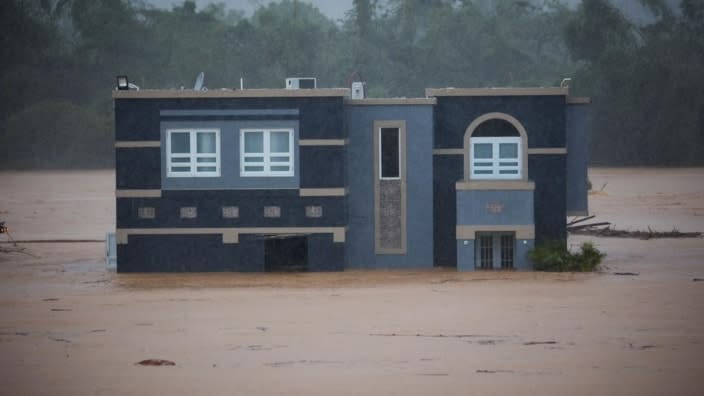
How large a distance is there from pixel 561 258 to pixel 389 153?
4783 mm

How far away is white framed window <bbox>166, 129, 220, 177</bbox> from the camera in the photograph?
33438 millimetres

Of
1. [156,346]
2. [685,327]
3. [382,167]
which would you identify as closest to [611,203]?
[382,167]

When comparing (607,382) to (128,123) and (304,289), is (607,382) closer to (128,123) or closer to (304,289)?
(304,289)

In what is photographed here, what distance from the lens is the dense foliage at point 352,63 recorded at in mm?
87125

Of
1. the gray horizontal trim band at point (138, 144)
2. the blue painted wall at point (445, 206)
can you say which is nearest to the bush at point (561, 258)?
the blue painted wall at point (445, 206)

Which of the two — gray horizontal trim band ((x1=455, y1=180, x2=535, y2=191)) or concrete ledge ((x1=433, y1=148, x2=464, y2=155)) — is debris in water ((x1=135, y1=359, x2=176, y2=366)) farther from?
concrete ledge ((x1=433, y1=148, x2=464, y2=155))

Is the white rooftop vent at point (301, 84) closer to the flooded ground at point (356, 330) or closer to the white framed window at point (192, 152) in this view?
the white framed window at point (192, 152)

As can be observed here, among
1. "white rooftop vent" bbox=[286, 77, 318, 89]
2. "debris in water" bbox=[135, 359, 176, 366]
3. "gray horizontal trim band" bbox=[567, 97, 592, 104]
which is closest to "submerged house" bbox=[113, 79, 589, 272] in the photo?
"gray horizontal trim band" bbox=[567, 97, 592, 104]

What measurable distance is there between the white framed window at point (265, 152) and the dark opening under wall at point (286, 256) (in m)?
1.65

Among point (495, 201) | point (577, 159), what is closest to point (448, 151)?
point (495, 201)

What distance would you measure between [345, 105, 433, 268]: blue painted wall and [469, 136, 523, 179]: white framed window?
1192 mm

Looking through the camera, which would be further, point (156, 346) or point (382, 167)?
point (382, 167)

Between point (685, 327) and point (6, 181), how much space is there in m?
59.4

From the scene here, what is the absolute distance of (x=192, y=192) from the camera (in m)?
33.3
